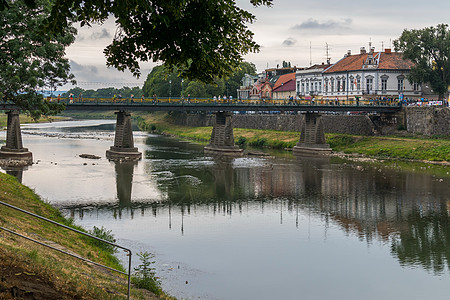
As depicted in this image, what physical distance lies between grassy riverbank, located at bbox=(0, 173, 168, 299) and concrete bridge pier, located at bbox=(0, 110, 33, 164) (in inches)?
1653

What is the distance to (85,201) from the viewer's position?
1737 inches

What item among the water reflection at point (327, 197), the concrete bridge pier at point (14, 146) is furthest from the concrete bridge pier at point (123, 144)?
the concrete bridge pier at point (14, 146)

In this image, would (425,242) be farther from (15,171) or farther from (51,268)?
(15,171)

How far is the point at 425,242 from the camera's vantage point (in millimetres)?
33188

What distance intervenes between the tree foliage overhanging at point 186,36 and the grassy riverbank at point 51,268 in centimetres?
720

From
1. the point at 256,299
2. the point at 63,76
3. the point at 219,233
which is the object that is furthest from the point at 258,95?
the point at 256,299

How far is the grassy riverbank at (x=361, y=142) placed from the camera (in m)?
75.2

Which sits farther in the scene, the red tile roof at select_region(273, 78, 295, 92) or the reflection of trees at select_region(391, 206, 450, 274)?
the red tile roof at select_region(273, 78, 295, 92)

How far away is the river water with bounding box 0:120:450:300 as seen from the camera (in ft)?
86.5

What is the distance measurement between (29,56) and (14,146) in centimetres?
2540

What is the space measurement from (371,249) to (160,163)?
42.3 meters

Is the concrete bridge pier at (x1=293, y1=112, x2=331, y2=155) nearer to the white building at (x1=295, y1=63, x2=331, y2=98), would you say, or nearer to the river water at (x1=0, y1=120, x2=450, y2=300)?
the river water at (x1=0, y1=120, x2=450, y2=300)

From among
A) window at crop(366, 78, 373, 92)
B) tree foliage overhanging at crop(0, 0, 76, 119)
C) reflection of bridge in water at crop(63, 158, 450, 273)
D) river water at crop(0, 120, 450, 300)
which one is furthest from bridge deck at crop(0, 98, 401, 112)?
tree foliage overhanging at crop(0, 0, 76, 119)

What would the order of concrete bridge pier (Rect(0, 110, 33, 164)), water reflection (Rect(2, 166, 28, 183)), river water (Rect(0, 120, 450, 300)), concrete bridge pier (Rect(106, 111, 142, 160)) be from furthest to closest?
concrete bridge pier (Rect(106, 111, 142, 160)) < concrete bridge pier (Rect(0, 110, 33, 164)) < water reflection (Rect(2, 166, 28, 183)) < river water (Rect(0, 120, 450, 300))
